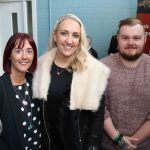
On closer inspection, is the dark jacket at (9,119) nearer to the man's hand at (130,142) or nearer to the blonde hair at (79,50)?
the blonde hair at (79,50)

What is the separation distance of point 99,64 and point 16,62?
0.52 metres

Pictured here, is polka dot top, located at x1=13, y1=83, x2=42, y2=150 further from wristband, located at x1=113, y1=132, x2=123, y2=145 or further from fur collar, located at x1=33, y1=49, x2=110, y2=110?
wristband, located at x1=113, y1=132, x2=123, y2=145

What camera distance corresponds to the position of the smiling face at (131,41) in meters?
1.99

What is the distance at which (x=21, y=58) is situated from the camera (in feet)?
6.23

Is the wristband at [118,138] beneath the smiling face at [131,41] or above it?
beneath

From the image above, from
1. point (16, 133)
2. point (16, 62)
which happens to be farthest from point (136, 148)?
point (16, 62)

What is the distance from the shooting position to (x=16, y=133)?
6.12 feet

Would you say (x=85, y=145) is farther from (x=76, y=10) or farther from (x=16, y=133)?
(x=76, y=10)

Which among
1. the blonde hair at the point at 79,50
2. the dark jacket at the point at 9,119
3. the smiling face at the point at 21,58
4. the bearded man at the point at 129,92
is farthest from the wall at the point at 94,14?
the dark jacket at the point at 9,119

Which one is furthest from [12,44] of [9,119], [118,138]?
[118,138]

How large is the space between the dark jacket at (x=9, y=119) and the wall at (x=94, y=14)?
3.71 meters

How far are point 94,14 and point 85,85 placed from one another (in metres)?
3.62

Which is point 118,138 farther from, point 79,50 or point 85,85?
point 79,50

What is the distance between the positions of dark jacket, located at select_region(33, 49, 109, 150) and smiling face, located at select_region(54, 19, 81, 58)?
12 cm
